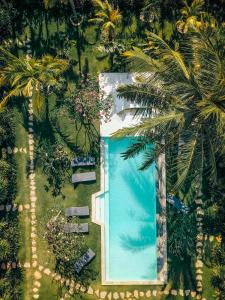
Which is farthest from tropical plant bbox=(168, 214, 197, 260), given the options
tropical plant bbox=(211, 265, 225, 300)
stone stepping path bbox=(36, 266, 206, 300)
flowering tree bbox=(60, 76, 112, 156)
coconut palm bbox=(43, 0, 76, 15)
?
coconut palm bbox=(43, 0, 76, 15)

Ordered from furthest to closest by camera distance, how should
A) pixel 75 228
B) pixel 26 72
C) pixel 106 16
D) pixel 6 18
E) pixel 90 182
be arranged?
pixel 90 182 < pixel 6 18 < pixel 75 228 < pixel 106 16 < pixel 26 72

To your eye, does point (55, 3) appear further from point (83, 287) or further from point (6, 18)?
point (83, 287)

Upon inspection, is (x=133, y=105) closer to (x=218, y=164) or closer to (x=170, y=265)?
(x=218, y=164)

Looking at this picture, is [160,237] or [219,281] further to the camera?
[160,237]

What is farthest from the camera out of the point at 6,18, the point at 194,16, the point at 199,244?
the point at 199,244

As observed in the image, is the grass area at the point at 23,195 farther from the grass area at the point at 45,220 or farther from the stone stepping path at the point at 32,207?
the stone stepping path at the point at 32,207

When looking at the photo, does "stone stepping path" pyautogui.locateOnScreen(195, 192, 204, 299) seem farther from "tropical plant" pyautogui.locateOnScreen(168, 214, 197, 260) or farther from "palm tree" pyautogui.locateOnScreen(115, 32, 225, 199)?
"palm tree" pyautogui.locateOnScreen(115, 32, 225, 199)

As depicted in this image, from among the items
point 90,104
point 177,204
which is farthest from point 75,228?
point 90,104
